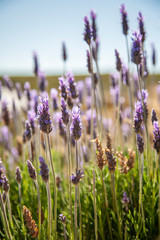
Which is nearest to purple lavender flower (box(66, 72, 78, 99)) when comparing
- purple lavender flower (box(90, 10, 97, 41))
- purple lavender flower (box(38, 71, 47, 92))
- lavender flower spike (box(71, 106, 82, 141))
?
purple lavender flower (box(90, 10, 97, 41))

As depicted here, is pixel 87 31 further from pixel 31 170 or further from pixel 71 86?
pixel 31 170

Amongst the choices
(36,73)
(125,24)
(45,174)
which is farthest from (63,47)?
(45,174)

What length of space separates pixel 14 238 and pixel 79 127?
104cm

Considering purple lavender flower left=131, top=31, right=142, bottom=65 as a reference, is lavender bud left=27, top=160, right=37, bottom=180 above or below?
below

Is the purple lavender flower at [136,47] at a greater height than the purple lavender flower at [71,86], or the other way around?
the purple lavender flower at [136,47]

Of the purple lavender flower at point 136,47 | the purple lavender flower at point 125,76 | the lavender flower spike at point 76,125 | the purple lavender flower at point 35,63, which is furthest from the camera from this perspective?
the purple lavender flower at point 35,63

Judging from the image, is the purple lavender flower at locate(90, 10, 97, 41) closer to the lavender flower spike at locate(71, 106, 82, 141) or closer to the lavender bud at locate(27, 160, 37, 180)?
the lavender flower spike at locate(71, 106, 82, 141)

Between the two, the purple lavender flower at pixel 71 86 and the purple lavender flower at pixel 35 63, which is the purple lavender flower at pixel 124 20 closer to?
the purple lavender flower at pixel 71 86

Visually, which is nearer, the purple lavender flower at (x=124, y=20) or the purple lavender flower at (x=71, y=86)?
the purple lavender flower at (x=71, y=86)

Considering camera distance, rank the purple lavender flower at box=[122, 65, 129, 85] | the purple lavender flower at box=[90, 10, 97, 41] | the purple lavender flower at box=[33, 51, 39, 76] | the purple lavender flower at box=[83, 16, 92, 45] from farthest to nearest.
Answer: the purple lavender flower at box=[33, 51, 39, 76], the purple lavender flower at box=[122, 65, 129, 85], the purple lavender flower at box=[90, 10, 97, 41], the purple lavender flower at box=[83, 16, 92, 45]

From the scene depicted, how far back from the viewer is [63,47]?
8.93 feet

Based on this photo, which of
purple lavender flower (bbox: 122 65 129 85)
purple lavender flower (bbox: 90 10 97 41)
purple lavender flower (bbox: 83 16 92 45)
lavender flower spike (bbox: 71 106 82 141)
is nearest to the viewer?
lavender flower spike (bbox: 71 106 82 141)

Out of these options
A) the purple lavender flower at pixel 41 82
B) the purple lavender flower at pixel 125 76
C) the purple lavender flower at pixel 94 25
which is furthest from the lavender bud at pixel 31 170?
the purple lavender flower at pixel 41 82

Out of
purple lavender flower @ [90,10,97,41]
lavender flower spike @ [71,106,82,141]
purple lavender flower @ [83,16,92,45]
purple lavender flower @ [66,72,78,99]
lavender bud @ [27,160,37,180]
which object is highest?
purple lavender flower @ [90,10,97,41]
